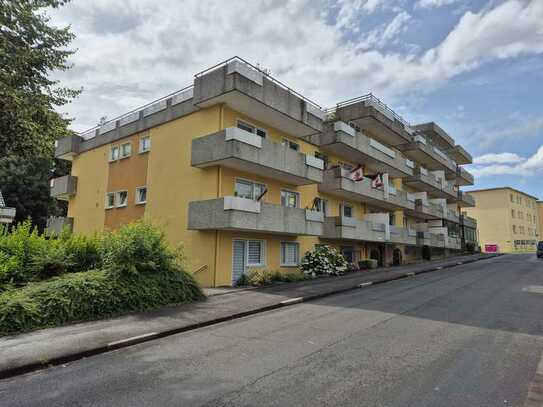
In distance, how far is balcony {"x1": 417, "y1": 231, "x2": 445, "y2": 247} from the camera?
113 feet

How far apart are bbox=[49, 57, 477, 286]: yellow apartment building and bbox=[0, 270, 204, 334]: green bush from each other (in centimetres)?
389

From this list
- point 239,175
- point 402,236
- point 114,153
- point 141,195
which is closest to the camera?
point 239,175

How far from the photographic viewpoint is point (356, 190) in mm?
24641

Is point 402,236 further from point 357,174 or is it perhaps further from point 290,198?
point 290,198

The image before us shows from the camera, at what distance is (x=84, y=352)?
24.2 feet

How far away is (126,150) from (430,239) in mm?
28210

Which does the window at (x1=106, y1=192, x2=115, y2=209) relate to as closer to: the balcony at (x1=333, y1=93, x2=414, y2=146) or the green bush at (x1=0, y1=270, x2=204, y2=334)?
the green bush at (x1=0, y1=270, x2=204, y2=334)

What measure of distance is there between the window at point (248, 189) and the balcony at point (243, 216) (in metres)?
1.66

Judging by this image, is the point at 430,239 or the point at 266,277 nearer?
the point at 266,277

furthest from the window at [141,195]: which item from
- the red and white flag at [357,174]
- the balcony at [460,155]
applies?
the balcony at [460,155]

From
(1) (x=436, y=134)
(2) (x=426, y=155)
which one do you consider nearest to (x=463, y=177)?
(1) (x=436, y=134)

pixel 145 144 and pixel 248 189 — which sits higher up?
pixel 145 144

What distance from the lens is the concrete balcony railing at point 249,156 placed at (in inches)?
640

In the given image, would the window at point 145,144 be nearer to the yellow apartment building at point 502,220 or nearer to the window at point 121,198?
Answer: the window at point 121,198
